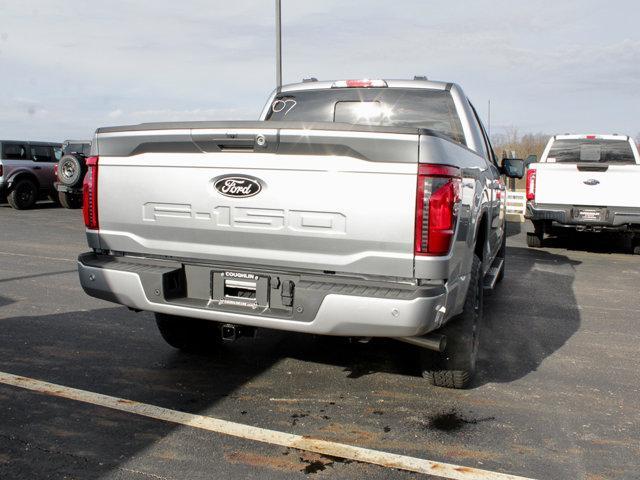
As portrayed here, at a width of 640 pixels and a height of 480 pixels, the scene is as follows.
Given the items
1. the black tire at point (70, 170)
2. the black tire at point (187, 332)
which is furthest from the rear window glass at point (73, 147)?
the black tire at point (187, 332)

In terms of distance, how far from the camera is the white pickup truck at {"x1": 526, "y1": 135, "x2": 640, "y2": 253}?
10023mm

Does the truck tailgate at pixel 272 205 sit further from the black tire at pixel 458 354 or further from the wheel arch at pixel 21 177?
the wheel arch at pixel 21 177

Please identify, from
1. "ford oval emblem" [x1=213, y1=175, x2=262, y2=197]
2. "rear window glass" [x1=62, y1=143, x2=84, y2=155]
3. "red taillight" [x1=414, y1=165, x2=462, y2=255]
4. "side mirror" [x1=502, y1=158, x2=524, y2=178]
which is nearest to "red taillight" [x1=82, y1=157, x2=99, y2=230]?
"ford oval emblem" [x1=213, y1=175, x2=262, y2=197]

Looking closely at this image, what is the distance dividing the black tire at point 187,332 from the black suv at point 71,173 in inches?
505

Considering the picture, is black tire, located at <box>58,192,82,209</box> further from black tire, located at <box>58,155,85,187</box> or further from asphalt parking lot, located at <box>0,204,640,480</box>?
asphalt parking lot, located at <box>0,204,640,480</box>

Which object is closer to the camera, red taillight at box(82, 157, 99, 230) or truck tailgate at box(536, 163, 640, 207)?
red taillight at box(82, 157, 99, 230)

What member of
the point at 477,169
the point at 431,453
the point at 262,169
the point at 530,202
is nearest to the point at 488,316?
the point at 477,169

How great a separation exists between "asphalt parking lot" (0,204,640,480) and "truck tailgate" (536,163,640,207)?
4000mm

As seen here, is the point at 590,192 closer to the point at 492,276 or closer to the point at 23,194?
the point at 492,276

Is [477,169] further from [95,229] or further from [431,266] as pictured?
[95,229]

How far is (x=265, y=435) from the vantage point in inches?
134

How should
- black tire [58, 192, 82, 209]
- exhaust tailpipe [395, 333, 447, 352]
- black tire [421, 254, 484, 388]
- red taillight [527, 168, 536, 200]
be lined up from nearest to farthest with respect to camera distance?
exhaust tailpipe [395, 333, 447, 352] < black tire [421, 254, 484, 388] < red taillight [527, 168, 536, 200] < black tire [58, 192, 82, 209]

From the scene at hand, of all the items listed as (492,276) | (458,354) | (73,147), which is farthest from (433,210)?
(73,147)

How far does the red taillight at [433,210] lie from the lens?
A: 3.16 metres
